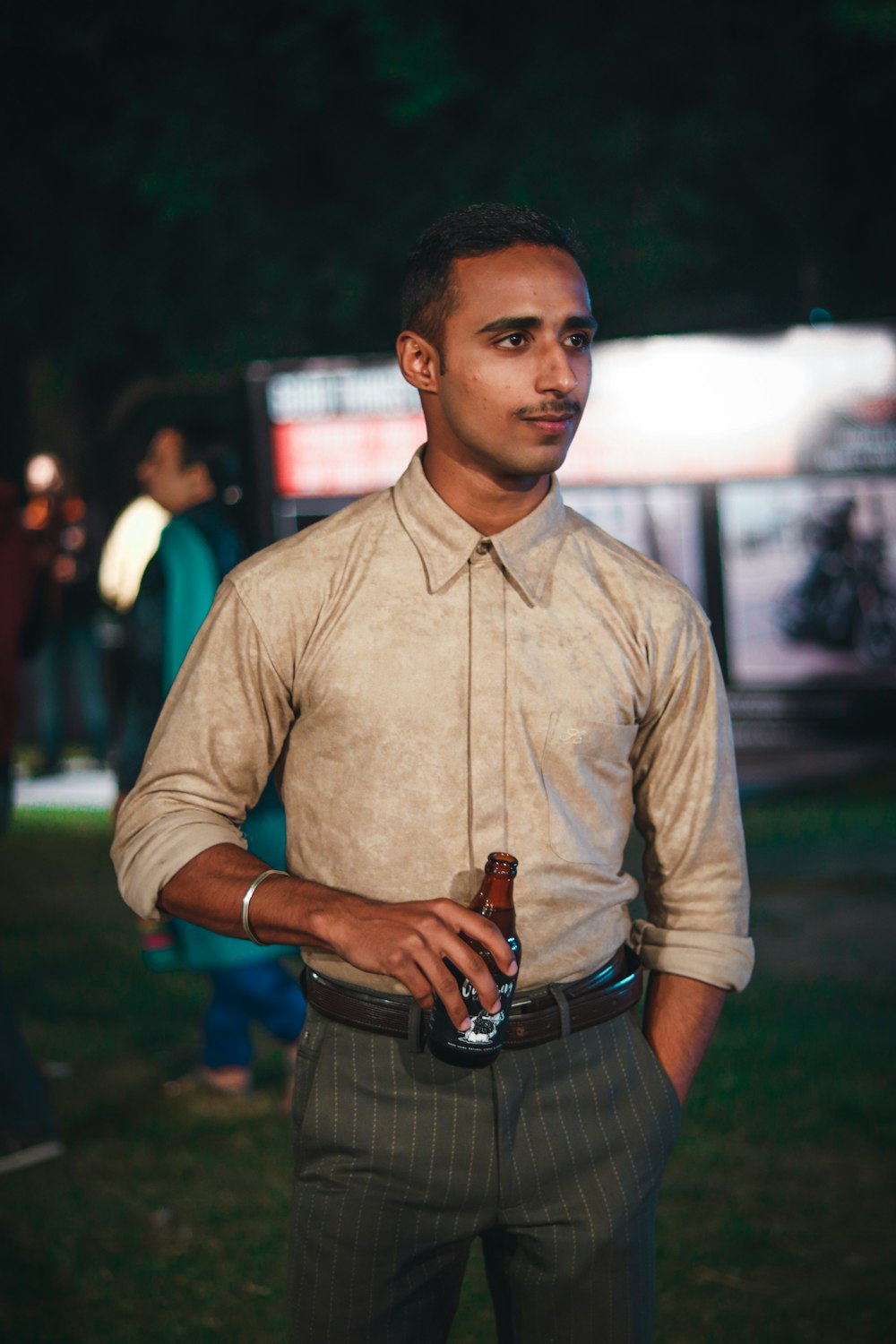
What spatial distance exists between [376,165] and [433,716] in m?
16.7

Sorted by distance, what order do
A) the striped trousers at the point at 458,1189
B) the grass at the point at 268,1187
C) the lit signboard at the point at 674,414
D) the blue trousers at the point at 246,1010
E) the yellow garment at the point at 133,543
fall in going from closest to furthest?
1. the striped trousers at the point at 458,1189
2. the grass at the point at 268,1187
3. the blue trousers at the point at 246,1010
4. the yellow garment at the point at 133,543
5. the lit signboard at the point at 674,414

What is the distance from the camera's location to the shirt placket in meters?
2.30

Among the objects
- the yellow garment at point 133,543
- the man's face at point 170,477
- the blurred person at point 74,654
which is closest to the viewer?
the man's face at point 170,477

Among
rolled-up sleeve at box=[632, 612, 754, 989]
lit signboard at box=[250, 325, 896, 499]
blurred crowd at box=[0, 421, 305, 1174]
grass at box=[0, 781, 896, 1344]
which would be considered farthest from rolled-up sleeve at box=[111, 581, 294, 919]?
lit signboard at box=[250, 325, 896, 499]

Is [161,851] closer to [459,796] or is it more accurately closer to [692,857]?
[459,796]

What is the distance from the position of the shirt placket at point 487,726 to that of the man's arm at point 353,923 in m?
0.24

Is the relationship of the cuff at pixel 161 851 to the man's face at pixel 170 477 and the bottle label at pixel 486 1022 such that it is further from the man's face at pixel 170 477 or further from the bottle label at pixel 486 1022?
the man's face at pixel 170 477

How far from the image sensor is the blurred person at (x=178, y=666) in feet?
17.6

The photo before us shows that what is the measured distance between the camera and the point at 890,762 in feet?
44.0

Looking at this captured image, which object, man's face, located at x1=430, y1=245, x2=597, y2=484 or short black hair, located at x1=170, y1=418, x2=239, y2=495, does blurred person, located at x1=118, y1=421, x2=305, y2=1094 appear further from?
man's face, located at x1=430, y1=245, x2=597, y2=484

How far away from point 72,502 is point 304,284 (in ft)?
16.7

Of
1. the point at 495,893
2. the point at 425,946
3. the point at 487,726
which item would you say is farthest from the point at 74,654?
the point at 425,946

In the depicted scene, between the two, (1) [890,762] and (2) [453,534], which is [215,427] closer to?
(2) [453,534]

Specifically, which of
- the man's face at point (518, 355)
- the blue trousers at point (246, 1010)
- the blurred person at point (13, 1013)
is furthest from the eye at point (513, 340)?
the blue trousers at point (246, 1010)
